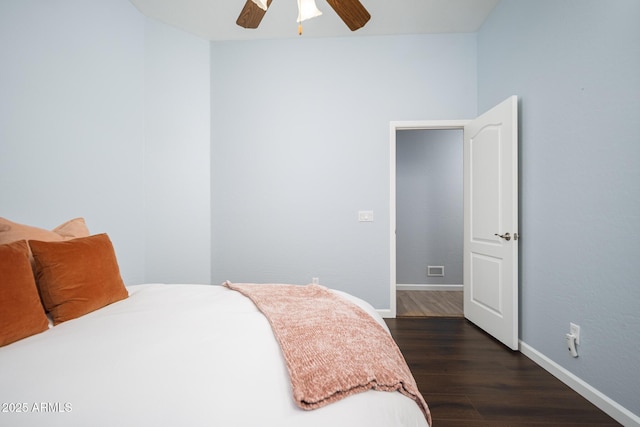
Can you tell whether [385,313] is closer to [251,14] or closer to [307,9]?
[307,9]

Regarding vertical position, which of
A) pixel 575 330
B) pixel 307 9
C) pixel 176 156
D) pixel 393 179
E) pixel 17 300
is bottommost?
pixel 575 330

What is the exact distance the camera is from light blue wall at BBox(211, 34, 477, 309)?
119 inches

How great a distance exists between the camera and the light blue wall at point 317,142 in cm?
303

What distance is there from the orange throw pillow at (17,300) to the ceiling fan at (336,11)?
1629 mm

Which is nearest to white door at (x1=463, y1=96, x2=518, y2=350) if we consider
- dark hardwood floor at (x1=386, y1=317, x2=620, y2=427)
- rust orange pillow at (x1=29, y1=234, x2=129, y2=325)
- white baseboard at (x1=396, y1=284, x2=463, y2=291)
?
dark hardwood floor at (x1=386, y1=317, x2=620, y2=427)

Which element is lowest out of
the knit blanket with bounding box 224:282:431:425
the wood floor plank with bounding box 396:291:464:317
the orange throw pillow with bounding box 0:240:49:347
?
the wood floor plank with bounding box 396:291:464:317

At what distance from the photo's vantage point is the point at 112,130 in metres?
2.41

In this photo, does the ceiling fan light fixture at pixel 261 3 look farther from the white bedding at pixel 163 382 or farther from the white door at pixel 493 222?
the white door at pixel 493 222

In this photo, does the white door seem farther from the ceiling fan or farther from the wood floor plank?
the ceiling fan

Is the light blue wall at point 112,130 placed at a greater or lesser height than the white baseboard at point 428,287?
greater

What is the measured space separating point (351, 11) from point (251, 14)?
601mm

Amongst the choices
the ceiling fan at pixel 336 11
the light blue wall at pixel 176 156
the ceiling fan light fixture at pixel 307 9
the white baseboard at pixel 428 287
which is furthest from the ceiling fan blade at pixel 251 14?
the white baseboard at pixel 428 287

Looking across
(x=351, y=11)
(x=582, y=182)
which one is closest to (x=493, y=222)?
(x=582, y=182)

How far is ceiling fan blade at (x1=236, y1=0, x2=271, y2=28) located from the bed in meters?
1.66
